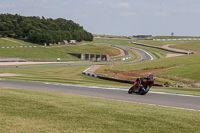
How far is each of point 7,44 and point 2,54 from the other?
2528cm

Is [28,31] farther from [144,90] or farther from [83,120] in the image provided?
[83,120]

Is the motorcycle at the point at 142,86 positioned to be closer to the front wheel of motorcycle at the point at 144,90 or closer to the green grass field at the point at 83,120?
the front wheel of motorcycle at the point at 144,90

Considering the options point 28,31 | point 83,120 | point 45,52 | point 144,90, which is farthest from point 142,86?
point 28,31

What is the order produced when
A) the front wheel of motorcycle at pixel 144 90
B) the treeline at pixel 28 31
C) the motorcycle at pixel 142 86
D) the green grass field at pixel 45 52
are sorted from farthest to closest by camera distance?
the treeline at pixel 28 31, the green grass field at pixel 45 52, the front wheel of motorcycle at pixel 144 90, the motorcycle at pixel 142 86

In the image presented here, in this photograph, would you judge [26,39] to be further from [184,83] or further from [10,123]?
[10,123]

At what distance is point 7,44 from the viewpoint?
394ft

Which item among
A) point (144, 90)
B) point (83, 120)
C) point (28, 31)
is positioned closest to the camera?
point (83, 120)

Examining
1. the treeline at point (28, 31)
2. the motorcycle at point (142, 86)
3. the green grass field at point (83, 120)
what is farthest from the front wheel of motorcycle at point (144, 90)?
the treeline at point (28, 31)

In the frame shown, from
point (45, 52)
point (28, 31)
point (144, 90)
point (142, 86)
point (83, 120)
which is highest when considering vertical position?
point (28, 31)

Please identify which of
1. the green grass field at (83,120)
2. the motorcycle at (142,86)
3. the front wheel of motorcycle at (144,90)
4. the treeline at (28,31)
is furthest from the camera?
the treeline at (28,31)

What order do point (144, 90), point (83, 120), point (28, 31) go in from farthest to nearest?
point (28, 31)
point (144, 90)
point (83, 120)

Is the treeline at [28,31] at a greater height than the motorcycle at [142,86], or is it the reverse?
the treeline at [28,31]

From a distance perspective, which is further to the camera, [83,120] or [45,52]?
[45,52]

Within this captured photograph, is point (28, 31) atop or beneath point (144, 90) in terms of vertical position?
atop
